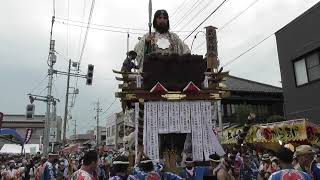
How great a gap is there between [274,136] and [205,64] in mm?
9135

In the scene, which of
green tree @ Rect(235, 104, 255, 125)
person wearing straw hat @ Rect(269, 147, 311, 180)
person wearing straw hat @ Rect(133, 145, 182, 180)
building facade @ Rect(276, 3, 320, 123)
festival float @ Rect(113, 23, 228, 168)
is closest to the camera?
person wearing straw hat @ Rect(269, 147, 311, 180)

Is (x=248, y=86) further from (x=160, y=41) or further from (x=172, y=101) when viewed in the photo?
(x=172, y=101)

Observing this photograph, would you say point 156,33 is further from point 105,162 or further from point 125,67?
point 105,162

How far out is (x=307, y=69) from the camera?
17922mm

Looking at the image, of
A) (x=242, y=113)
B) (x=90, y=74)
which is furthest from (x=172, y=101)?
(x=242, y=113)

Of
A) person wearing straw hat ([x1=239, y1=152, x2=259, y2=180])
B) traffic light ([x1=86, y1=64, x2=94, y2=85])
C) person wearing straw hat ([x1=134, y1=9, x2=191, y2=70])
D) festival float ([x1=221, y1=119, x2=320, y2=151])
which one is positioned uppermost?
traffic light ([x1=86, y1=64, x2=94, y2=85])

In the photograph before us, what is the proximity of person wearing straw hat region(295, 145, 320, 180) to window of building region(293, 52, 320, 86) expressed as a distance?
1331 centimetres

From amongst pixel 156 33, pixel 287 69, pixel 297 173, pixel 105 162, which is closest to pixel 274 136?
pixel 287 69

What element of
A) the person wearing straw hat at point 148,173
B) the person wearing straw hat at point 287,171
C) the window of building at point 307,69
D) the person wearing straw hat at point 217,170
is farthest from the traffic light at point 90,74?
the person wearing straw hat at point 287,171

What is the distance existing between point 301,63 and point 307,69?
594 millimetres

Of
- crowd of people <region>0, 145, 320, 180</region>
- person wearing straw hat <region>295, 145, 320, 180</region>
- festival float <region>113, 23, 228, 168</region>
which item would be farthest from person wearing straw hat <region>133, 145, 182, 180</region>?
person wearing straw hat <region>295, 145, 320, 180</region>

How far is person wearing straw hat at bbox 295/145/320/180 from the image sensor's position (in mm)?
5004

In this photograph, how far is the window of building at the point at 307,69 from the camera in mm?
17312

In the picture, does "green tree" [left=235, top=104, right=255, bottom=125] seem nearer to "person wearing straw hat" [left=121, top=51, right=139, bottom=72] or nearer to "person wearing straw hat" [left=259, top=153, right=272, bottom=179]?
"person wearing straw hat" [left=259, top=153, right=272, bottom=179]
